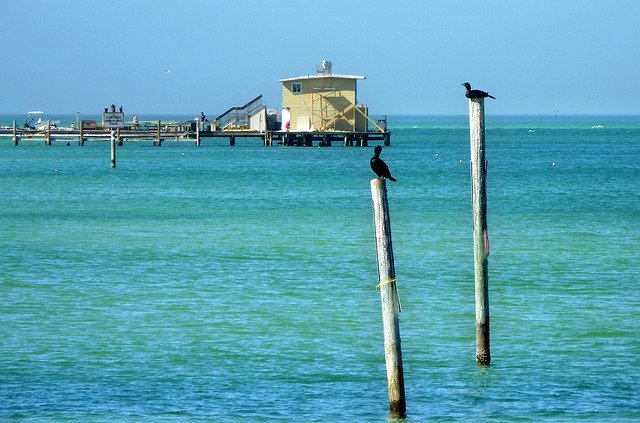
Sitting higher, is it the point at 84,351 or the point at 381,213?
the point at 381,213

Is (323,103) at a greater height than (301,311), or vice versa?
(323,103)

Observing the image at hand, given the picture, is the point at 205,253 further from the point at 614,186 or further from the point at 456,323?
the point at 614,186

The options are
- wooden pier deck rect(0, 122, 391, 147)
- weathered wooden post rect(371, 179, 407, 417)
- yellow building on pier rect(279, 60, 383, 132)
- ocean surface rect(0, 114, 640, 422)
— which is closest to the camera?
weathered wooden post rect(371, 179, 407, 417)

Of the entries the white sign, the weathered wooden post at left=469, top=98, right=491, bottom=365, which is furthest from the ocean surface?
the white sign

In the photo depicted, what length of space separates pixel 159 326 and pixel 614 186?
41.6m

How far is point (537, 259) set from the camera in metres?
28.7

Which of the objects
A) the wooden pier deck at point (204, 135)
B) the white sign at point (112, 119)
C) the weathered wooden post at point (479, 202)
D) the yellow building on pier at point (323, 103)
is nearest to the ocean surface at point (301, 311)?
the weathered wooden post at point (479, 202)

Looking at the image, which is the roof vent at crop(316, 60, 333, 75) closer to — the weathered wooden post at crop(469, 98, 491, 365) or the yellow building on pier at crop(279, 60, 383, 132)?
the yellow building on pier at crop(279, 60, 383, 132)

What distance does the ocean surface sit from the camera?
1560 cm

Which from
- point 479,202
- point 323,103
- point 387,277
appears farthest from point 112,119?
point 387,277

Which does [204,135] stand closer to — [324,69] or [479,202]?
[324,69]

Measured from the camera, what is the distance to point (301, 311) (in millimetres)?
21656

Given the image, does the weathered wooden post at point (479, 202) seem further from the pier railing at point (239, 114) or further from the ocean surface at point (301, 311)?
the pier railing at point (239, 114)

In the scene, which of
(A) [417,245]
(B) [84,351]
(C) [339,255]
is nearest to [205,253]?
(C) [339,255]
